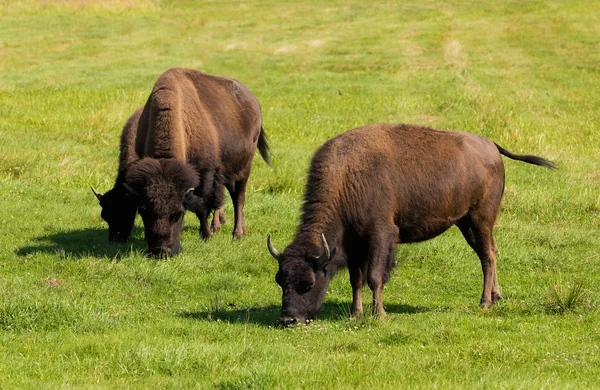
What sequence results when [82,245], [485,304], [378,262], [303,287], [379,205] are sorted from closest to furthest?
[303,287], [378,262], [379,205], [485,304], [82,245]

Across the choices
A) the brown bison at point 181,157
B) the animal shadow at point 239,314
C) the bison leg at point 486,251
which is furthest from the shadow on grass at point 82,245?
the bison leg at point 486,251

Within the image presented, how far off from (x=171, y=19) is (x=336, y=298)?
3861cm

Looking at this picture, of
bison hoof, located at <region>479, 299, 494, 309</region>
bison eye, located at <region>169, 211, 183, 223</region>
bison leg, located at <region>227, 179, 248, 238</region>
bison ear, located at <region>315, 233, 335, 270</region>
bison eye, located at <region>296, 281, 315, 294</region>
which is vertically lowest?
bison leg, located at <region>227, 179, 248, 238</region>

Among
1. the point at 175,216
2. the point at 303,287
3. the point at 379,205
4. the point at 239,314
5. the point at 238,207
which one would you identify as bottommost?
the point at 238,207

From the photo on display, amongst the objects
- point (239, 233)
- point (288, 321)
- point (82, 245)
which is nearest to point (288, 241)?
point (239, 233)

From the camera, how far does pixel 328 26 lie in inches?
1751

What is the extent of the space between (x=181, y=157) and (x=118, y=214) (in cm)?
136

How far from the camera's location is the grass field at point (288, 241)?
7289 millimetres

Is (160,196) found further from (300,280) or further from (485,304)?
(485,304)

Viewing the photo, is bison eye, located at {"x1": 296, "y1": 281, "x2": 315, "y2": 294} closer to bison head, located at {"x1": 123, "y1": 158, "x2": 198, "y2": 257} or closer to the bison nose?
the bison nose

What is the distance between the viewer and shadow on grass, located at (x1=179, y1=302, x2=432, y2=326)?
9.08 metres

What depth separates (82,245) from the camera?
41.1 ft

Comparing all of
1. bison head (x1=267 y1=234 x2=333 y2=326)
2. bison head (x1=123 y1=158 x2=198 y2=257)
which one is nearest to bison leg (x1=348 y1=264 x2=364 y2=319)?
bison head (x1=267 y1=234 x2=333 y2=326)

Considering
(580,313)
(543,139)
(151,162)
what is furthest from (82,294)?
(543,139)
